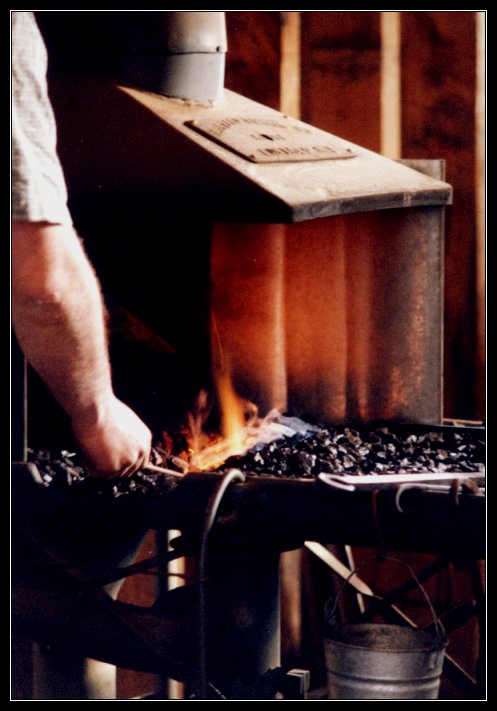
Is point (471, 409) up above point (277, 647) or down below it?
above

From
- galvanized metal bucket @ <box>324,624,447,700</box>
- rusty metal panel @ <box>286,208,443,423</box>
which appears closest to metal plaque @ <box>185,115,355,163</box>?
rusty metal panel @ <box>286,208,443,423</box>

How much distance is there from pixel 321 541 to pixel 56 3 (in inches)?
47.6

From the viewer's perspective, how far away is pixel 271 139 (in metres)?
2.67

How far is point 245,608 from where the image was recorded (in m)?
2.31

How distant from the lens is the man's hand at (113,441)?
227 centimetres

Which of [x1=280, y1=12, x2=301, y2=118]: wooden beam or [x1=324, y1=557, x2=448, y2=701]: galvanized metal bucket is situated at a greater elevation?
[x1=280, y1=12, x2=301, y2=118]: wooden beam

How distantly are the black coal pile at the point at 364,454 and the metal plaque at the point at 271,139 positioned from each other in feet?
1.93

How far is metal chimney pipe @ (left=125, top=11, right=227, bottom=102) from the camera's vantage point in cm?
269

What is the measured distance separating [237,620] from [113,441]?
1.30 ft

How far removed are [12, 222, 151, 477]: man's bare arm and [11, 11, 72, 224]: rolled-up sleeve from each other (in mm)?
30

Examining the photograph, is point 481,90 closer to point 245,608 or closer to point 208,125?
point 208,125

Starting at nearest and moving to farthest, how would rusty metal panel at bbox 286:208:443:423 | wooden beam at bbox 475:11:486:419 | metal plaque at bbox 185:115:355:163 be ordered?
metal plaque at bbox 185:115:355:163
rusty metal panel at bbox 286:208:443:423
wooden beam at bbox 475:11:486:419

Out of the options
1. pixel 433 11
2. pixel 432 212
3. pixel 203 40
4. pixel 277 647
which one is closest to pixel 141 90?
pixel 203 40

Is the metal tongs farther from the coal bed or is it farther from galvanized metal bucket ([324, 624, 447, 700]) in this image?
galvanized metal bucket ([324, 624, 447, 700])
